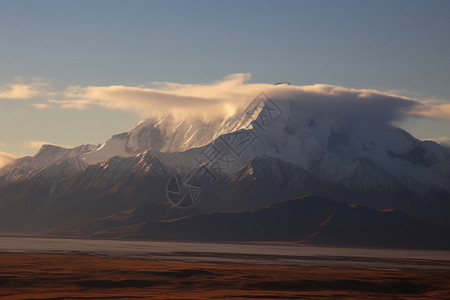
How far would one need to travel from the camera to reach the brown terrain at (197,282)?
96.2m

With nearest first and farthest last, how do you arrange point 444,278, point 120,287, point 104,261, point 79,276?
point 120,287
point 79,276
point 444,278
point 104,261

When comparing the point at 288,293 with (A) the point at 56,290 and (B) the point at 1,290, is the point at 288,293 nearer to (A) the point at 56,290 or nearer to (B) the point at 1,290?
(A) the point at 56,290

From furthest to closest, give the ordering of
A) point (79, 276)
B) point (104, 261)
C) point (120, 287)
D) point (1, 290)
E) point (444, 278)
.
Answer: point (104, 261) < point (444, 278) < point (79, 276) < point (120, 287) < point (1, 290)

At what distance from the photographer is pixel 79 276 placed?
367ft

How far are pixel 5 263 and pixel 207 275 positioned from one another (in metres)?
37.1

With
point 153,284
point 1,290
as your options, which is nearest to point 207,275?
point 153,284

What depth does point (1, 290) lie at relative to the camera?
9531 centimetres

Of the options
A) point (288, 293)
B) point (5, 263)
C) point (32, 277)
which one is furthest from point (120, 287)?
point (5, 263)

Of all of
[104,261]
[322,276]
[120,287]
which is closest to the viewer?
[120,287]

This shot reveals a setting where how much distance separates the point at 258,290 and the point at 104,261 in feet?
152

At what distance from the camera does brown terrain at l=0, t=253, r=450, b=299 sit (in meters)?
96.2

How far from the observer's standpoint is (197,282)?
11088 centimetres

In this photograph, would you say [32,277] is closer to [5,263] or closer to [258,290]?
[5,263]

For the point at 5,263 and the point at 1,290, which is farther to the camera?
the point at 5,263
